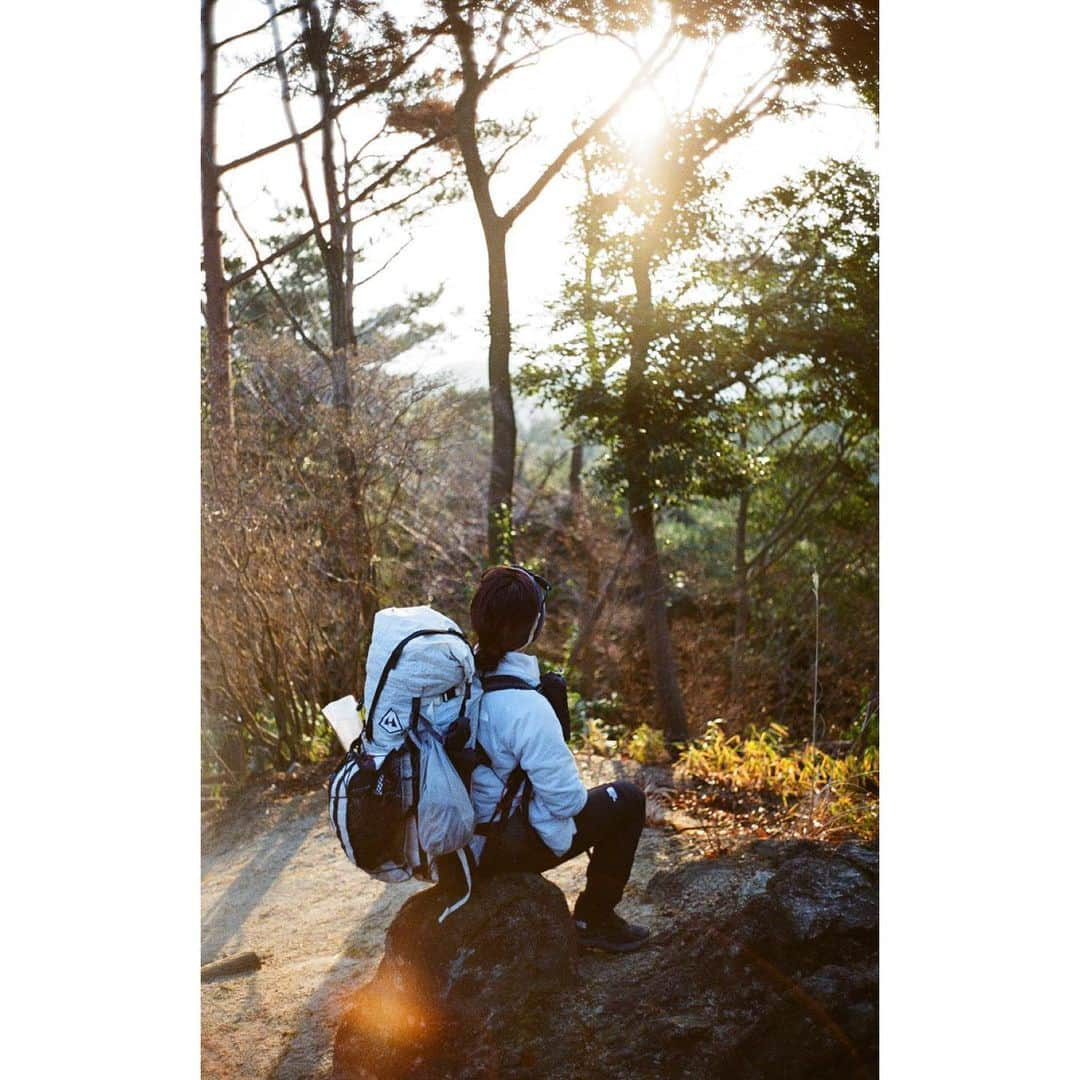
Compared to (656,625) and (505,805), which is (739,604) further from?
(505,805)

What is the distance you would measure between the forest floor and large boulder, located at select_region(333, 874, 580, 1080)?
148 millimetres

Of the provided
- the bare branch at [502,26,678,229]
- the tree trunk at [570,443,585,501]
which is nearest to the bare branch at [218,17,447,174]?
the bare branch at [502,26,678,229]

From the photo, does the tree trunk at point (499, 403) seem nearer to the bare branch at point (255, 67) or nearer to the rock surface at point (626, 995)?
the bare branch at point (255, 67)

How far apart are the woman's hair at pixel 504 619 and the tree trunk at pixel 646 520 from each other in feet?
3.36

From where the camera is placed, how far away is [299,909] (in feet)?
8.48

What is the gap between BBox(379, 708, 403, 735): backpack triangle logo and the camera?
1965 mm

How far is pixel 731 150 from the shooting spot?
2.96 metres

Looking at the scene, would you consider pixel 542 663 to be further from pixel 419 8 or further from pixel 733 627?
pixel 419 8

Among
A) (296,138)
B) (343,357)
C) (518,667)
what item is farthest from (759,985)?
(296,138)

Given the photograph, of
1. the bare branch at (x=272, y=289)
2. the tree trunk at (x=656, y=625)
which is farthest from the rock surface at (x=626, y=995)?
the bare branch at (x=272, y=289)

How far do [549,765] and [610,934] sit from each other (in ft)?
1.86
